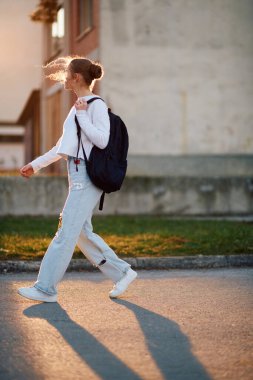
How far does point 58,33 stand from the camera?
925 inches

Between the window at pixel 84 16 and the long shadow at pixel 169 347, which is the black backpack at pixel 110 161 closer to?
the long shadow at pixel 169 347

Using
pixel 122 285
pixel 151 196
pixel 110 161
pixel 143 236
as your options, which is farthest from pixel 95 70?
pixel 151 196

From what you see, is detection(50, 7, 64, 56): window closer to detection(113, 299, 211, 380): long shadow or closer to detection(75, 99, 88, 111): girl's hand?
detection(75, 99, 88, 111): girl's hand

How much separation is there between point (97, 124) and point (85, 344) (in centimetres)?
190

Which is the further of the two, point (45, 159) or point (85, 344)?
point (45, 159)

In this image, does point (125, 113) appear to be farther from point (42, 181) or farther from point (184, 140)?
point (42, 181)

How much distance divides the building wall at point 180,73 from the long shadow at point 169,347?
1256cm

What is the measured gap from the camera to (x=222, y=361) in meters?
4.21

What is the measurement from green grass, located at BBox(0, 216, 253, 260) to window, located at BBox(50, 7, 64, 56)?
383 inches

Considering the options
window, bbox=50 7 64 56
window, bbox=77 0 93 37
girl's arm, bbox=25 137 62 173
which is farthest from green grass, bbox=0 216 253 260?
window, bbox=50 7 64 56

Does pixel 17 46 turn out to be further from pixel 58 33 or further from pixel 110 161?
pixel 110 161

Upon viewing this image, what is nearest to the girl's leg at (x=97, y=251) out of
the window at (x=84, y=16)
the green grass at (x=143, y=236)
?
the green grass at (x=143, y=236)

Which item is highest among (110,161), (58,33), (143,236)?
(58,33)

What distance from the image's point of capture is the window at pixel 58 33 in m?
22.8
